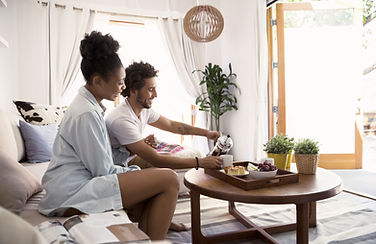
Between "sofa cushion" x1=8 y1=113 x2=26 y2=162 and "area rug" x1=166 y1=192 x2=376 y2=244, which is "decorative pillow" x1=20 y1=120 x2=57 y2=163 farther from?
"area rug" x1=166 y1=192 x2=376 y2=244

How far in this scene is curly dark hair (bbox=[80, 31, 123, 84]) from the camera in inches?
55.6

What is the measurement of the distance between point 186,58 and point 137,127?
311 cm

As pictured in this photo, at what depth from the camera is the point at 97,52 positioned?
141cm

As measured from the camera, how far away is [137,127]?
1939 millimetres

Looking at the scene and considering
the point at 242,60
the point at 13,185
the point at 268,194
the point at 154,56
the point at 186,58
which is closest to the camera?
the point at 13,185

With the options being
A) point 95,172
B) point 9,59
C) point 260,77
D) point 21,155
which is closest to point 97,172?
point 95,172

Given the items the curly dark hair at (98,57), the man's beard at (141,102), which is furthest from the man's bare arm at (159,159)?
the curly dark hair at (98,57)

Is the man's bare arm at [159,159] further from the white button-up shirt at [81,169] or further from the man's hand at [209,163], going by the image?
the white button-up shirt at [81,169]

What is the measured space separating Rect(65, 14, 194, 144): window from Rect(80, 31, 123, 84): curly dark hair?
3141 millimetres

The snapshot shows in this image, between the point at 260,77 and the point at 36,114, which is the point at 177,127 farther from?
the point at 260,77

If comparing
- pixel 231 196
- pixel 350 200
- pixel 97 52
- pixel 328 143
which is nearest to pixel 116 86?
pixel 97 52

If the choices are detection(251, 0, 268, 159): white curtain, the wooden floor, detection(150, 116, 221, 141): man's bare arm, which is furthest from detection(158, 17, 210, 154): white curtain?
detection(150, 116, 221, 141): man's bare arm

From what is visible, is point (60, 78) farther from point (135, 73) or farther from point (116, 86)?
point (116, 86)

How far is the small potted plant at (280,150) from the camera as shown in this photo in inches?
74.4
